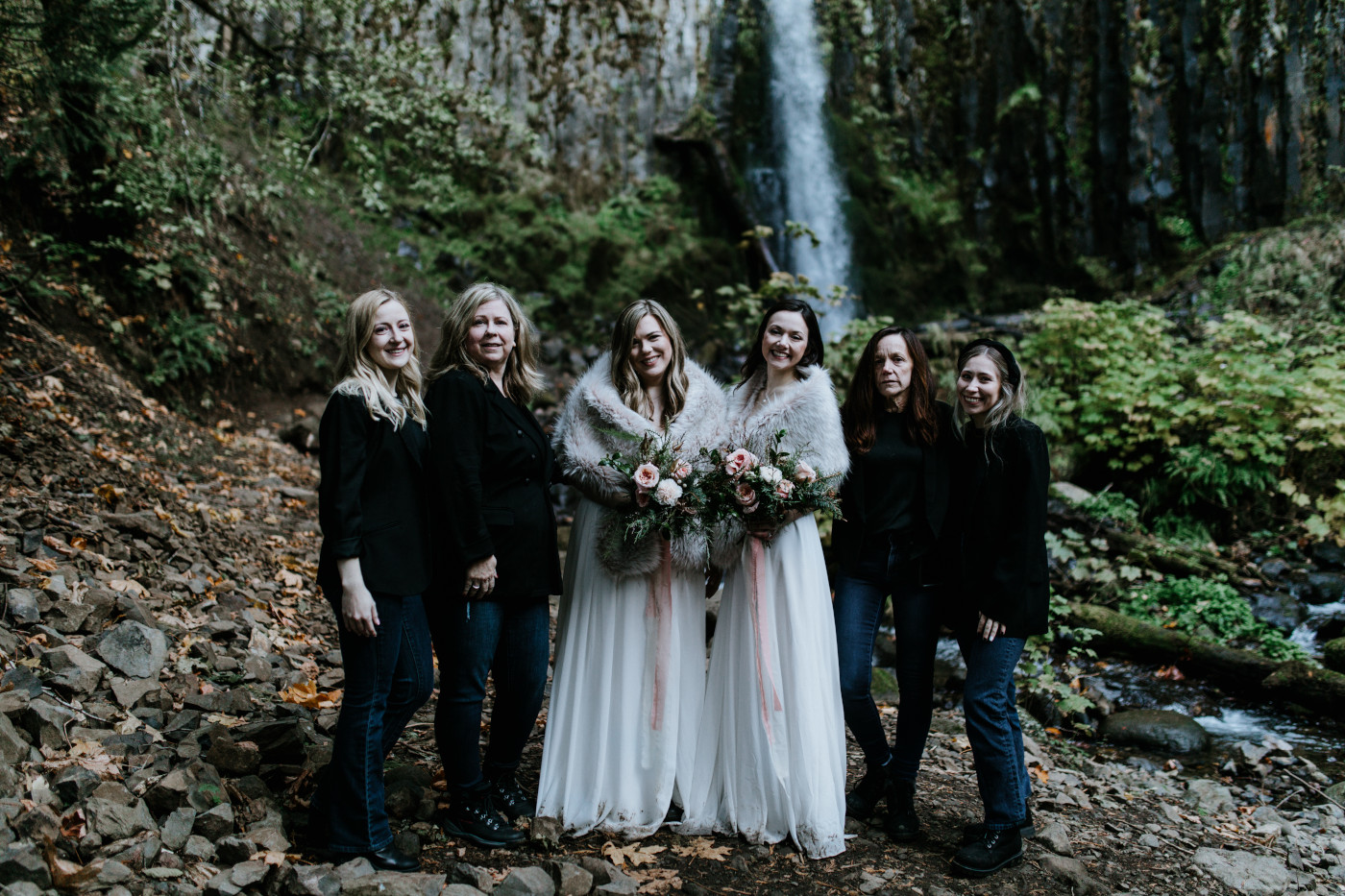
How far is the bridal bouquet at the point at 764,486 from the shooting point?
11.1ft

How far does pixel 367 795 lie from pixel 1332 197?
1453 centimetres

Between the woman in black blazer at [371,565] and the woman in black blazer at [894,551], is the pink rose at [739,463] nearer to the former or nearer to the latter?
the woman in black blazer at [894,551]

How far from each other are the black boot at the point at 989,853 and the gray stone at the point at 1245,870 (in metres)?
1.02

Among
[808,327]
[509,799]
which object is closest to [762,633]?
[509,799]

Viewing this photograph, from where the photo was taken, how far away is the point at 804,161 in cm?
1652

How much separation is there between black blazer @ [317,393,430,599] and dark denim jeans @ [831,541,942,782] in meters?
1.85

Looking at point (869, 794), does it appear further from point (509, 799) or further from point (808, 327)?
point (808, 327)

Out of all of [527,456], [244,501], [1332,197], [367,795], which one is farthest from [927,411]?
[1332,197]

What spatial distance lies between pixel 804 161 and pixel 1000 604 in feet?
48.1

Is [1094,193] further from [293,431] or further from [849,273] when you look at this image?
[293,431]

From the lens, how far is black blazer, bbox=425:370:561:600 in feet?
10.4

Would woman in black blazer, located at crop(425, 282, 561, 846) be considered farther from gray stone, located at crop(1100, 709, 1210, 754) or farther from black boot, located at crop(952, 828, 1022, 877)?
gray stone, located at crop(1100, 709, 1210, 754)

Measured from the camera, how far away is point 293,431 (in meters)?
9.60

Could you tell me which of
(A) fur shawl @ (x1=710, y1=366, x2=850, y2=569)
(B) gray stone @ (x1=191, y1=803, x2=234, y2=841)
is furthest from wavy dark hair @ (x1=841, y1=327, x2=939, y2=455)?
(B) gray stone @ (x1=191, y1=803, x2=234, y2=841)
